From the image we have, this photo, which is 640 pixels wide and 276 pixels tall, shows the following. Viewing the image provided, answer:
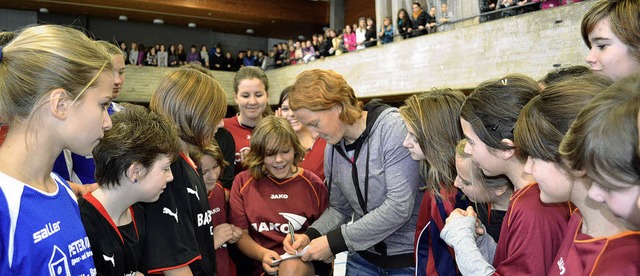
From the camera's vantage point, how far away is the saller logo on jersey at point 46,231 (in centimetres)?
168

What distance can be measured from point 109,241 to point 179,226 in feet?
1.10

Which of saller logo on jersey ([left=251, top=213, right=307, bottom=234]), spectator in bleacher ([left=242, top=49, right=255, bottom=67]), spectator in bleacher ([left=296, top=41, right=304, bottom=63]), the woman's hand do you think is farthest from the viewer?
spectator in bleacher ([left=242, top=49, right=255, bottom=67])

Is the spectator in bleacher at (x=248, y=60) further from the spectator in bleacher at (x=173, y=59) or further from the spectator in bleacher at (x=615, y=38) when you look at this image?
the spectator in bleacher at (x=615, y=38)

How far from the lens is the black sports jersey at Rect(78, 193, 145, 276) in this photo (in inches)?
85.7

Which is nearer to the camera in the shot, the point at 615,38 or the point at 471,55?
the point at 615,38

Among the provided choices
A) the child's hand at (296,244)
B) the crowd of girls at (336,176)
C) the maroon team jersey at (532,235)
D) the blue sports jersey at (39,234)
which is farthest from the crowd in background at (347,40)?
the blue sports jersey at (39,234)

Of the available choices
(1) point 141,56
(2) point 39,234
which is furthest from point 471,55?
(1) point 141,56

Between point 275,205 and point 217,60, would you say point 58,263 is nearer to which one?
point 275,205

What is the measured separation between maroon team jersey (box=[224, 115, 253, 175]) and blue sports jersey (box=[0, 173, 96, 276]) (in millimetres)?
2713

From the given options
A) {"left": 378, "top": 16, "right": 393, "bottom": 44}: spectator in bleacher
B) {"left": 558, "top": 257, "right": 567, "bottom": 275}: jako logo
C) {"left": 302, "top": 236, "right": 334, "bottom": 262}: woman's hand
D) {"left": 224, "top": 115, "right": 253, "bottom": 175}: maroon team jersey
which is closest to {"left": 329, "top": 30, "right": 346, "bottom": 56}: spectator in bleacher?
{"left": 378, "top": 16, "right": 393, "bottom": 44}: spectator in bleacher

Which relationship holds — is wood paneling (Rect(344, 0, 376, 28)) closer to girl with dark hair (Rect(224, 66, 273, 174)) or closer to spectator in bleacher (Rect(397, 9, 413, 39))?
spectator in bleacher (Rect(397, 9, 413, 39))

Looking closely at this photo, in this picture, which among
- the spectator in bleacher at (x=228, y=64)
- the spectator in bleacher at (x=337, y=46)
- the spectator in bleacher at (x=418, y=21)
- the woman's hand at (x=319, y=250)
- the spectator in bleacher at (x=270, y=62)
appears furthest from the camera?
the spectator in bleacher at (x=228, y=64)

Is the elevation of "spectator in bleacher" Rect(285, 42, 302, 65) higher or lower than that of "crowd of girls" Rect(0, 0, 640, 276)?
higher

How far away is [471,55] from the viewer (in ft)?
42.6
